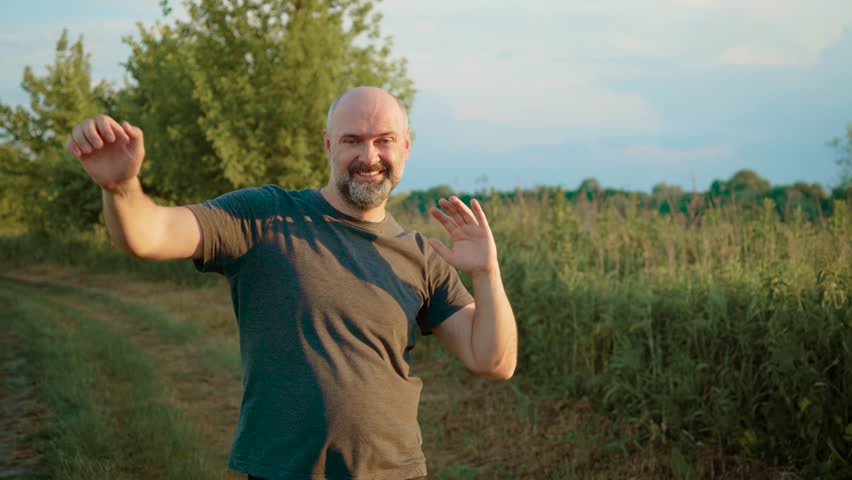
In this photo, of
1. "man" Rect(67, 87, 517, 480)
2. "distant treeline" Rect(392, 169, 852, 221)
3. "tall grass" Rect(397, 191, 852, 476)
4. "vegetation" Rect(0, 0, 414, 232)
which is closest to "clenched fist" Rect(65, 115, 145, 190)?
"man" Rect(67, 87, 517, 480)

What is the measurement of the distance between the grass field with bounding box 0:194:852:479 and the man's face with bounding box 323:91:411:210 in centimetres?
394

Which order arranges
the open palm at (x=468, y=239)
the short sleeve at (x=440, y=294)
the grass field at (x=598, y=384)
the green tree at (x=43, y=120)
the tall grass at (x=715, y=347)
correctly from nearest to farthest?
the open palm at (x=468, y=239) < the short sleeve at (x=440, y=294) < the tall grass at (x=715, y=347) < the grass field at (x=598, y=384) < the green tree at (x=43, y=120)

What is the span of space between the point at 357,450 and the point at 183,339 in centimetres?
1009

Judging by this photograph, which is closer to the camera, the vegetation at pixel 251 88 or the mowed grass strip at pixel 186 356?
the mowed grass strip at pixel 186 356

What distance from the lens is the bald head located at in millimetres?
2688

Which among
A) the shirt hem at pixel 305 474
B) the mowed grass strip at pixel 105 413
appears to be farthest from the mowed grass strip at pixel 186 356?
the shirt hem at pixel 305 474

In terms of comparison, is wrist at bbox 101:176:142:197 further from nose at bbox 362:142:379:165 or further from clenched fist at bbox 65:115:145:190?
nose at bbox 362:142:379:165

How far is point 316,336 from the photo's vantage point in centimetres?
251

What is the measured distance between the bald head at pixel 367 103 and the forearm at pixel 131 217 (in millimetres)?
730

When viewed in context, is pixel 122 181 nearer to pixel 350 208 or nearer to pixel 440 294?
pixel 350 208

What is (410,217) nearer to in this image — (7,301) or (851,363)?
(7,301)

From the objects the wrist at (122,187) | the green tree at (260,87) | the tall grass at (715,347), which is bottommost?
the tall grass at (715,347)

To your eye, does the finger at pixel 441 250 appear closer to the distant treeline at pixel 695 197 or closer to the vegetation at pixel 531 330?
the vegetation at pixel 531 330

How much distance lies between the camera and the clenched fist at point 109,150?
2.14 m
